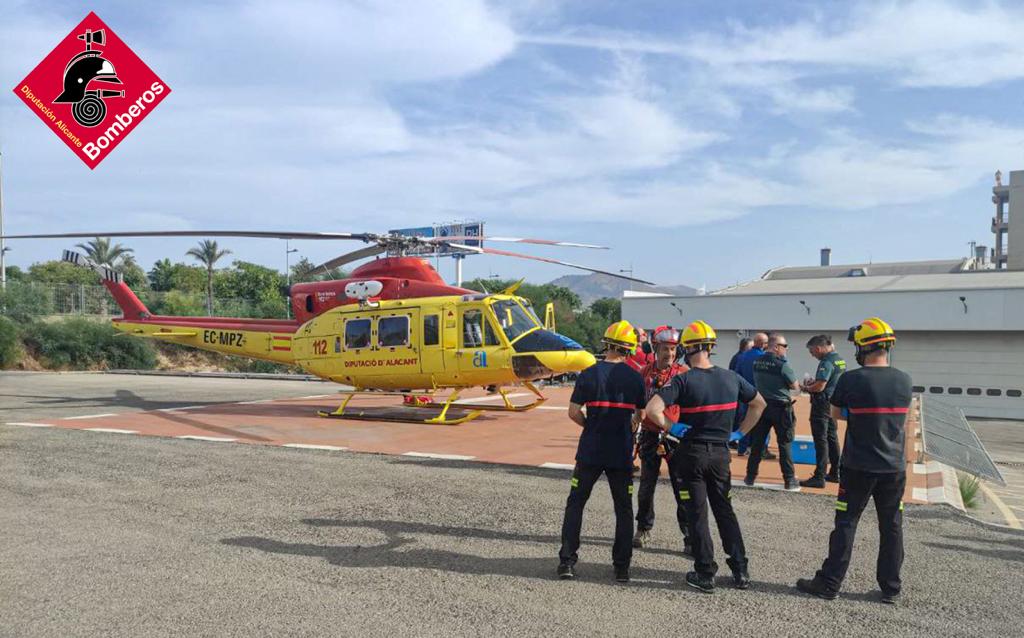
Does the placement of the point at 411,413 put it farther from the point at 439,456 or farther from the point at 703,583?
the point at 703,583

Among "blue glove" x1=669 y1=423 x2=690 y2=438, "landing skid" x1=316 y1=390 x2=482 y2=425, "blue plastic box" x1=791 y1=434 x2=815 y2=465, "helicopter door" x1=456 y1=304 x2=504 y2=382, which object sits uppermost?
"helicopter door" x1=456 y1=304 x2=504 y2=382

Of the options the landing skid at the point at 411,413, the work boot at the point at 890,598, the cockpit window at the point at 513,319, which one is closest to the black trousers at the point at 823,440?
the work boot at the point at 890,598

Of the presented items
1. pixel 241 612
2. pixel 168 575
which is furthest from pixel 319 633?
pixel 168 575

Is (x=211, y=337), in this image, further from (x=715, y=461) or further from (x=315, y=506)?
(x=715, y=461)

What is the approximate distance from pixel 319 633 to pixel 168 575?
166cm

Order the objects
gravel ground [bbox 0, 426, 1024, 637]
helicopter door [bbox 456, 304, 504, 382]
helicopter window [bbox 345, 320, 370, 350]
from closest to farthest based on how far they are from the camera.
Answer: gravel ground [bbox 0, 426, 1024, 637] < helicopter door [bbox 456, 304, 504, 382] < helicopter window [bbox 345, 320, 370, 350]

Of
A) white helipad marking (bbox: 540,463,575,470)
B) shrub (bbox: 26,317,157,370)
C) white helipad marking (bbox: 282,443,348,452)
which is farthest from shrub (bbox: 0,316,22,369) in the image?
white helipad marking (bbox: 540,463,575,470)

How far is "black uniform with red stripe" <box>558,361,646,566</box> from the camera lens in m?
5.14

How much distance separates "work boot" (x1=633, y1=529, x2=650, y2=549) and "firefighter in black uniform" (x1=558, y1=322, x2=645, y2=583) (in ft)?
2.76

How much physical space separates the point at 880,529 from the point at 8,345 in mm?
35359

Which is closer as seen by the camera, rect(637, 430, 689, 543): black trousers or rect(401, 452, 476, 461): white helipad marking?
rect(637, 430, 689, 543): black trousers

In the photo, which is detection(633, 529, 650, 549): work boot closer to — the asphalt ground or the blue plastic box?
the asphalt ground

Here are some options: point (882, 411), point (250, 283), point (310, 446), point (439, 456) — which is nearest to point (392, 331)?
point (310, 446)

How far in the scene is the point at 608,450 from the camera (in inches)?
203
